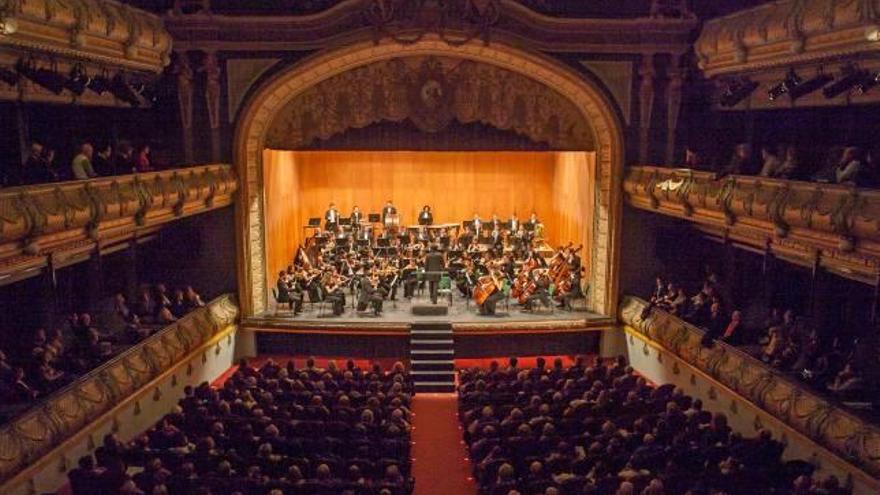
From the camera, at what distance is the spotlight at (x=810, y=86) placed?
12.6 m

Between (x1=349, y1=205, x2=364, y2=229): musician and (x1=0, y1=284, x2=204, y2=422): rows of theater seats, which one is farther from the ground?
(x1=349, y1=205, x2=364, y2=229): musician

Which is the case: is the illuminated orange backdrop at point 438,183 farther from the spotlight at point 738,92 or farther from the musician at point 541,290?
the spotlight at point 738,92

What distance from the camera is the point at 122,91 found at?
1377 cm

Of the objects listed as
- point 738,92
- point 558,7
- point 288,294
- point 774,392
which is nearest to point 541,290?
point 288,294

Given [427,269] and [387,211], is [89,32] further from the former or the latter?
[387,211]

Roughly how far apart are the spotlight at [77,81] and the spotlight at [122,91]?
0.51m

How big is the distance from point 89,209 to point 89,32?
3573mm

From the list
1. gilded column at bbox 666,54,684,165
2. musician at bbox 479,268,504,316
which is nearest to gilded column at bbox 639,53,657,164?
gilded column at bbox 666,54,684,165

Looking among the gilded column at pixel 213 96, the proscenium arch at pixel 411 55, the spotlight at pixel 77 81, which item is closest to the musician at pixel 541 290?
the proscenium arch at pixel 411 55

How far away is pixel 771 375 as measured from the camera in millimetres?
11352

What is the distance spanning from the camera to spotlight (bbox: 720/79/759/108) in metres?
14.6

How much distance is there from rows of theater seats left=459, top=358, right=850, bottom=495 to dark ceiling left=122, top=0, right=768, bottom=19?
8.18 meters

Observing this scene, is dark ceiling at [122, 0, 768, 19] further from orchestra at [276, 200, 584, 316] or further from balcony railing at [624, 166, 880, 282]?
orchestra at [276, 200, 584, 316]

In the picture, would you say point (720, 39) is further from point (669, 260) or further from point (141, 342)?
point (141, 342)
